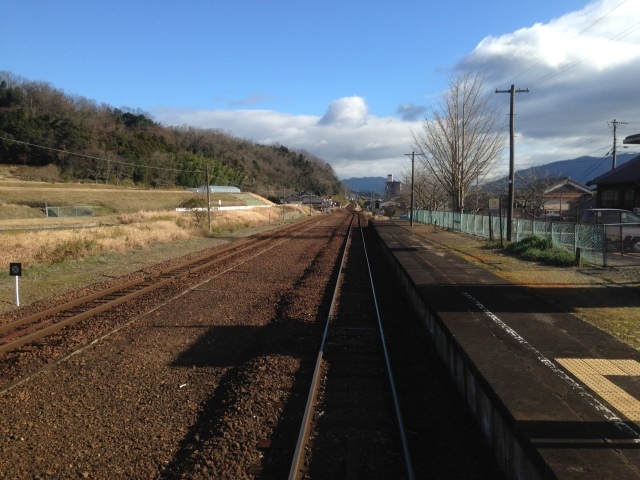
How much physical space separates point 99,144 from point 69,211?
48.5m

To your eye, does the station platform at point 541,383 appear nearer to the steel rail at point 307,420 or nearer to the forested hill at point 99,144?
the steel rail at point 307,420

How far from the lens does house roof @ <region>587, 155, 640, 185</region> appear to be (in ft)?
96.9

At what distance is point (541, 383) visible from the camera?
518 cm

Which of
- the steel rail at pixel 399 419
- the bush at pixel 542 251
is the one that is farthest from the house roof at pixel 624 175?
the steel rail at pixel 399 419

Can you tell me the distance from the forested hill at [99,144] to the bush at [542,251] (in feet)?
200

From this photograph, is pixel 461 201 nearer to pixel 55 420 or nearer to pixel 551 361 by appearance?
pixel 551 361

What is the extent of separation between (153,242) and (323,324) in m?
20.6

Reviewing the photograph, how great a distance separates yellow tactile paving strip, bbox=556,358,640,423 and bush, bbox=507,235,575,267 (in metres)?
10.2

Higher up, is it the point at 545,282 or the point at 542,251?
the point at 542,251

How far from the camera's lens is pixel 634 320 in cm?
838

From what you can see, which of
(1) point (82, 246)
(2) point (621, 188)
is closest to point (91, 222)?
(1) point (82, 246)

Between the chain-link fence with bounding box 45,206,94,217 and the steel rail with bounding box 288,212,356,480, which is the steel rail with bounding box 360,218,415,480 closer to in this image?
the steel rail with bounding box 288,212,356,480

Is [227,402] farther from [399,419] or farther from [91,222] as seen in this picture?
[91,222]

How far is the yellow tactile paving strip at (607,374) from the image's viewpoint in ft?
15.2
